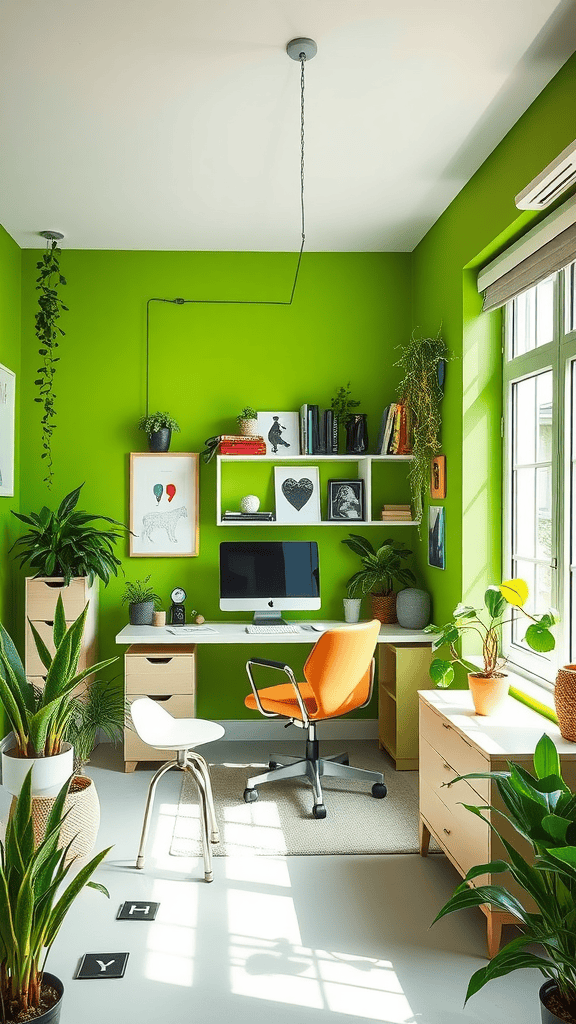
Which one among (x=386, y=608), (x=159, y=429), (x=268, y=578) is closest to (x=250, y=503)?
(x=268, y=578)

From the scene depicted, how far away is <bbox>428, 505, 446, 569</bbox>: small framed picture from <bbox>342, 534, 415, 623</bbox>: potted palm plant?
0.25 m

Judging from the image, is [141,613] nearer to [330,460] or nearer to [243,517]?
[243,517]

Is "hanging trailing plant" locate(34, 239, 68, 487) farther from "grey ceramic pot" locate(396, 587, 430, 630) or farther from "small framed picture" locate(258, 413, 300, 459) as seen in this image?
"grey ceramic pot" locate(396, 587, 430, 630)

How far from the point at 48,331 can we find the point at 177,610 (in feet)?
5.71

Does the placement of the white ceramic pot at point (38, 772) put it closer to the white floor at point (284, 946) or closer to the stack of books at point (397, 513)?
the white floor at point (284, 946)

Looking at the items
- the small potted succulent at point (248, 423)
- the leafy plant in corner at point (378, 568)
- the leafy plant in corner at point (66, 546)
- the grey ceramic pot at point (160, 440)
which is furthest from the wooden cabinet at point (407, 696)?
the grey ceramic pot at point (160, 440)

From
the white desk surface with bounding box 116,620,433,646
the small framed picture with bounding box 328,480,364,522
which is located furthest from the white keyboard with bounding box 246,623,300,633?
the small framed picture with bounding box 328,480,364,522

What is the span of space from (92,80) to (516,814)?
277 centimetres

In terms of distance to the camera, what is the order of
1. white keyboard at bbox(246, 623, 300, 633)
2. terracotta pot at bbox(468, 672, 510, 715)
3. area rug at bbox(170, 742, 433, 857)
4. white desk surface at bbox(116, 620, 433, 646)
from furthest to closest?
white keyboard at bbox(246, 623, 300, 633), white desk surface at bbox(116, 620, 433, 646), area rug at bbox(170, 742, 433, 857), terracotta pot at bbox(468, 672, 510, 715)

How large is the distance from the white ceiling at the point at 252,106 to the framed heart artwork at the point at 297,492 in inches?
54.9

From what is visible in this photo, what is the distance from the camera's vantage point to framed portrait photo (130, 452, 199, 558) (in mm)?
4898

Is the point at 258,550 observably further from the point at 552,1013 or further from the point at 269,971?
the point at 552,1013

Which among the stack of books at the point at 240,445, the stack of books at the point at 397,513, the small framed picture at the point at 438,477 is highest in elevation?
the stack of books at the point at 240,445

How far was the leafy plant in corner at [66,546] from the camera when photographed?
4348 mm
